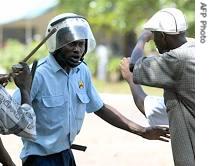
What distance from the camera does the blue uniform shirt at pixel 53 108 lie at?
4465 millimetres

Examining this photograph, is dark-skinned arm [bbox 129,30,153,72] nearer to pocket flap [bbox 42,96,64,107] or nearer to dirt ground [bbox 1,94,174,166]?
pocket flap [bbox 42,96,64,107]

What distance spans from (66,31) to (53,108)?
1.62ft

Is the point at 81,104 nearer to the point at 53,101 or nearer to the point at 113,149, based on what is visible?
the point at 53,101

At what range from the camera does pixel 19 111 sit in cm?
379

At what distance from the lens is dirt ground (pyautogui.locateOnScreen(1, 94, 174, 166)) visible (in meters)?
9.23

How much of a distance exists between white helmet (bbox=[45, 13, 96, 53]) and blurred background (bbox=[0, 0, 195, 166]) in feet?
9.47

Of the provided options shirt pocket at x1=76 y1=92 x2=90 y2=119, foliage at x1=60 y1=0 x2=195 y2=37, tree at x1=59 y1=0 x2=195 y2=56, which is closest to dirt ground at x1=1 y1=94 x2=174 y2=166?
shirt pocket at x1=76 y1=92 x2=90 y2=119

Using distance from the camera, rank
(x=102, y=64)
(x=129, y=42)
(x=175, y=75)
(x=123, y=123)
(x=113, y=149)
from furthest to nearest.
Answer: (x=129, y=42)
(x=102, y=64)
(x=113, y=149)
(x=123, y=123)
(x=175, y=75)

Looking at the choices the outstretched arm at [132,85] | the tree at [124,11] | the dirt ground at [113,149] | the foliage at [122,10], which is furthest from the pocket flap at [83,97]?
the foliage at [122,10]

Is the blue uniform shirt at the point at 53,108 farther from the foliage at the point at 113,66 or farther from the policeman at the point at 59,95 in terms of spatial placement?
the foliage at the point at 113,66

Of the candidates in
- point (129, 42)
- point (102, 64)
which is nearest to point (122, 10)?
point (102, 64)

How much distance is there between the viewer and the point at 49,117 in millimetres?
4469
